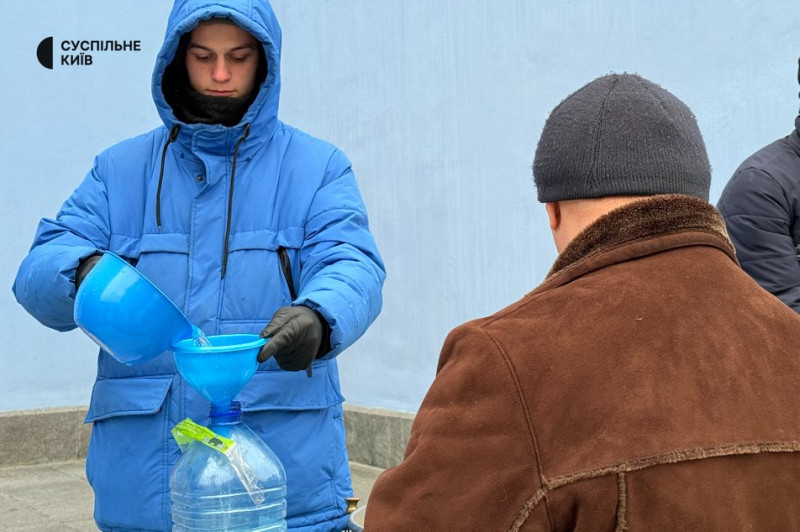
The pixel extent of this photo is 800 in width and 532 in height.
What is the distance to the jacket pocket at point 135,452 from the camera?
8.35 feet

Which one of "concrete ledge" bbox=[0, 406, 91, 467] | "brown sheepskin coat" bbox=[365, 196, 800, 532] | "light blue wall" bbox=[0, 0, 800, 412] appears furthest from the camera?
"concrete ledge" bbox=[0, 406, 91, 467]

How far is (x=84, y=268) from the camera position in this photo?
8.14ft

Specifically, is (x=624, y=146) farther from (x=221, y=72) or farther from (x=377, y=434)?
(x=377, y=434)

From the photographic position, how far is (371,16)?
625 centimetres

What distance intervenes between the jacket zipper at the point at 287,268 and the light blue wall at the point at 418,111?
2.63m

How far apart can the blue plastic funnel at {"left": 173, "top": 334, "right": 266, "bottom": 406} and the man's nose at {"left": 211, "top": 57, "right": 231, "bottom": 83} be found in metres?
0.81

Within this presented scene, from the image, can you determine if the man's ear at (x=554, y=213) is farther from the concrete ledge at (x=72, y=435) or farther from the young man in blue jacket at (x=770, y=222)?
the concrete ledge at (x=72, y=435)

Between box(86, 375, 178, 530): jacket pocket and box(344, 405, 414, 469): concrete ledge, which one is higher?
box(86, 375, 178, 530): jacket pocket

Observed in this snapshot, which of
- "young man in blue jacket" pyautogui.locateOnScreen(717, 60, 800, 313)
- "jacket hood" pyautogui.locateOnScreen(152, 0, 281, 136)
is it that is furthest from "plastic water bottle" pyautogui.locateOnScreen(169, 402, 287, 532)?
"young man in blue jacket" pyautogui.locateOnScreen(717, 60, 800, 313)

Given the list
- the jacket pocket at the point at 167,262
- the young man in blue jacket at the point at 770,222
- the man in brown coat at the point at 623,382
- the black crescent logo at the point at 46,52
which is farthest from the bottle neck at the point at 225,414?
the black crescent logo at the point at 46,52

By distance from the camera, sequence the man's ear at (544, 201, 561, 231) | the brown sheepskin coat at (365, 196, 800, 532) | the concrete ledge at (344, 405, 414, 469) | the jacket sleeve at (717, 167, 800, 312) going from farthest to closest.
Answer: the concrete ledge at (344, 405, 414, 469), the jacket sleeve at (717, 167, 800, 312), the man's ear at (544, 201, 561, 231), the brown sheepskin coat at (365, 196, 800, 532)

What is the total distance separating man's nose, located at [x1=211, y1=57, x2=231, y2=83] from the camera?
2.78 m

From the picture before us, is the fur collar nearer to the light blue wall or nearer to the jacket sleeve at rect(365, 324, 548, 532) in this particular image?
the jacket sleeve at rect(365, 324, 548, 532)

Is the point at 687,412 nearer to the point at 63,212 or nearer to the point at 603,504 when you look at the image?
the point at 603,504
